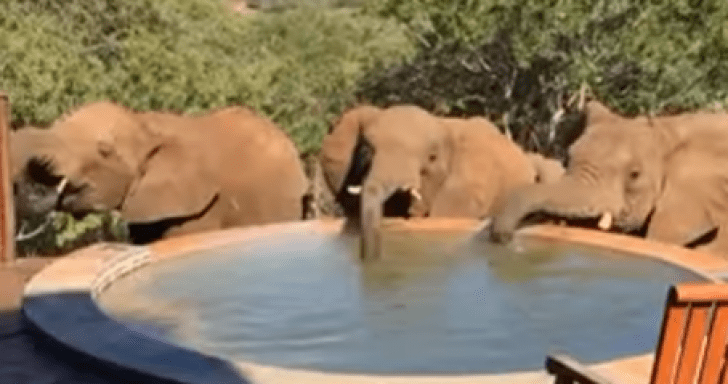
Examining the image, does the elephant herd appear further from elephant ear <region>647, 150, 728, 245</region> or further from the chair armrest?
the chair armrest

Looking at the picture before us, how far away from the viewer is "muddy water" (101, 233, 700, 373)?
571cm

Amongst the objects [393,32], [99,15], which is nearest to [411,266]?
[99,15]

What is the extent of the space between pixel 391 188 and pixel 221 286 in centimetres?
204

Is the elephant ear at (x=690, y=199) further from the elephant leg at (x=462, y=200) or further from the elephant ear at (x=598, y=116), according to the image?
the elephant leg at (x=462, y=200)

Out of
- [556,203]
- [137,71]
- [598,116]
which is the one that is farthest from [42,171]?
[137,71]

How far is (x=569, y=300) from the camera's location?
22.5 feet

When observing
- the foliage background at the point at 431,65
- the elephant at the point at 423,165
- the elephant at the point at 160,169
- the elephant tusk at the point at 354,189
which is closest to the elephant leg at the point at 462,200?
the elephant at the point at 423,165

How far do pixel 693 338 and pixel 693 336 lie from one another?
1 centimetres

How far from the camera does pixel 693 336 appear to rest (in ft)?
11.5

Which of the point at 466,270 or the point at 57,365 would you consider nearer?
the point at 57,365

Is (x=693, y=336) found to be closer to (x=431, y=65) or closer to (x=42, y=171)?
(x=42, y=171)

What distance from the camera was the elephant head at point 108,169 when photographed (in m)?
8.93

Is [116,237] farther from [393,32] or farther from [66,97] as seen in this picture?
[393,32]

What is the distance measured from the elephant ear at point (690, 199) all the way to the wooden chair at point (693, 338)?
4.84 metres
